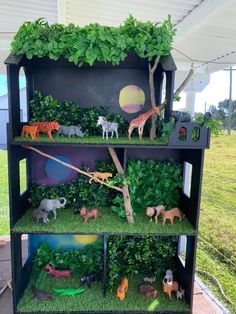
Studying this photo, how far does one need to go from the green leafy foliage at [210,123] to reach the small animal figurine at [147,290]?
109 centimetres

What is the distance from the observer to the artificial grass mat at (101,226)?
5.77 feet

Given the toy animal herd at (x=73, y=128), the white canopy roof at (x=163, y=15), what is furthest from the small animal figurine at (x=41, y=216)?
the white canopy roof at (x=163, y=15)

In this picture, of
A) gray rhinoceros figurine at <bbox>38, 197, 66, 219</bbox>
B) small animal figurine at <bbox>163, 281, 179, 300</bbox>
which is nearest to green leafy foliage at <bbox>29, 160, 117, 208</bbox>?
gray rhinoceros figurine at <bbox>38, 197, 66, 219</bbox>

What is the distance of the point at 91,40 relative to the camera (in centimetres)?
157

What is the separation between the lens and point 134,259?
2189 mm

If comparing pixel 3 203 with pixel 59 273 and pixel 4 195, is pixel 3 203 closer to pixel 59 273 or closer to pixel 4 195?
pixel 4 195

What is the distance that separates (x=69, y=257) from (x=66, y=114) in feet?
3.46

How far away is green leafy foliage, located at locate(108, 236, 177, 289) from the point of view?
2.12 metres

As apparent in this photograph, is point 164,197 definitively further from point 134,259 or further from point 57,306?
point 57,306

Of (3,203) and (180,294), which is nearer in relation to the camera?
(180,294)

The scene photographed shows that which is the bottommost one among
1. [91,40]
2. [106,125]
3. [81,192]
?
[81,192]

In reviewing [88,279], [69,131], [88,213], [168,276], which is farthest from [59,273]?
[69,131]

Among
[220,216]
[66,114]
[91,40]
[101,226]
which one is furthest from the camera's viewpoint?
[220,216]

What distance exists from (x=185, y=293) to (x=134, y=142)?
3.49ft
